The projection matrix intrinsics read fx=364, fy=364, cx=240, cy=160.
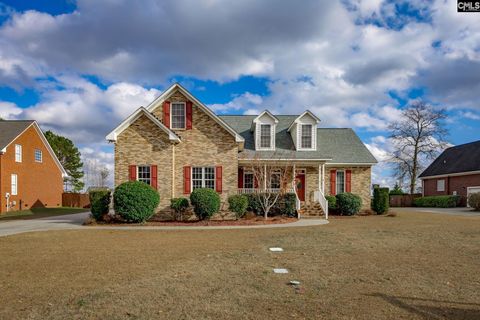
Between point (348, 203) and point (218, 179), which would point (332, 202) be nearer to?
point (348, 203)

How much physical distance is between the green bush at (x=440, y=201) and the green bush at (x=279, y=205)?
22.6 meters

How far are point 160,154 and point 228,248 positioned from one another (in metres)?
11.0

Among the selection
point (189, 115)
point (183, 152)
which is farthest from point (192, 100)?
point (183, 152)

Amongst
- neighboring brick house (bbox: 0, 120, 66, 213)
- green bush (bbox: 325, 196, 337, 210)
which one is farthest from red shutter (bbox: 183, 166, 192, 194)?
neighboring brick house (bbox: 0, 120, 66, 213)

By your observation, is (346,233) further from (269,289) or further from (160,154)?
(160,154)

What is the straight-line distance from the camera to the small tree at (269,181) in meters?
20.9

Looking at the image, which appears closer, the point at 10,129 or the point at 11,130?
the point at 11,130

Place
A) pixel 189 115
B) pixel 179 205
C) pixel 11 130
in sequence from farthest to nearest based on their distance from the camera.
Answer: pixel 11 130 → pixel 189 115 → pixel 179 205

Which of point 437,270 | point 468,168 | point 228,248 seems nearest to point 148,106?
point 228,248

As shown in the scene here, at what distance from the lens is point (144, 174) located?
69.3 feet

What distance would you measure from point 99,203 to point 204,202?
5.55 m

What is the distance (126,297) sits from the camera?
6.20m

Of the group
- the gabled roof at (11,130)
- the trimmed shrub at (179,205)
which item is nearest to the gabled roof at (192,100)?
the trimmed shrub at (179,205)

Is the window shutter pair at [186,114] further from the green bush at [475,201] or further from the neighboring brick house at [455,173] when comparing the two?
the neighboring brick house at [455,173]
